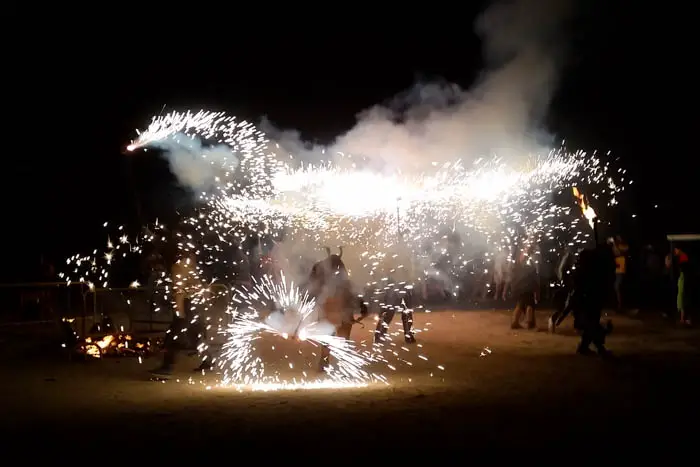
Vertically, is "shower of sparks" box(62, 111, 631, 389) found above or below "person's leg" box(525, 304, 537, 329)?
above

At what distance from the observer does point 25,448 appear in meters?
6.74

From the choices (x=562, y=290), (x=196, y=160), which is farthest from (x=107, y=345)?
(x=562, y=290)

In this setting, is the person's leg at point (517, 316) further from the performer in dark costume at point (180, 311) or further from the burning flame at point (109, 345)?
the burning flame at point (109, 345)

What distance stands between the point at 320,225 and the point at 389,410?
36.6ft

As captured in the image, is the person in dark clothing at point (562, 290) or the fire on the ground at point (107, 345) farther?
the person in dark clothing at point (562, 290)

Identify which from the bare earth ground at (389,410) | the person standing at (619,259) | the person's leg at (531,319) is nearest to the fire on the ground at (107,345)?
the bare earth ground at (389,410)

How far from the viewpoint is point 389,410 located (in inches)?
322

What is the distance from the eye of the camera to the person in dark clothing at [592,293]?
38.9 ft

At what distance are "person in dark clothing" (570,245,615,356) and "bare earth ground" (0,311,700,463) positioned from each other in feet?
1.06

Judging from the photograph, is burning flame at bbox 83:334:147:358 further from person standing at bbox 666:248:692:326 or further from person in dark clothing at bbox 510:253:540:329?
person standing at bbox 666:248:692:326

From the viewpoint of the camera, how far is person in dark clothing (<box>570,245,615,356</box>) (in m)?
11.9

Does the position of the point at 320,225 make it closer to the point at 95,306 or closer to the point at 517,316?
the point at 517,316

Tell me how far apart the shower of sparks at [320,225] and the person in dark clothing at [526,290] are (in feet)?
3.32

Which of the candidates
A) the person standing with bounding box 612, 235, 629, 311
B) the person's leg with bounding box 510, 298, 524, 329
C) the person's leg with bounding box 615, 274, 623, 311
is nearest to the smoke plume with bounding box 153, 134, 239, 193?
the person's leg with bounding box 510, 298, 524, 329
